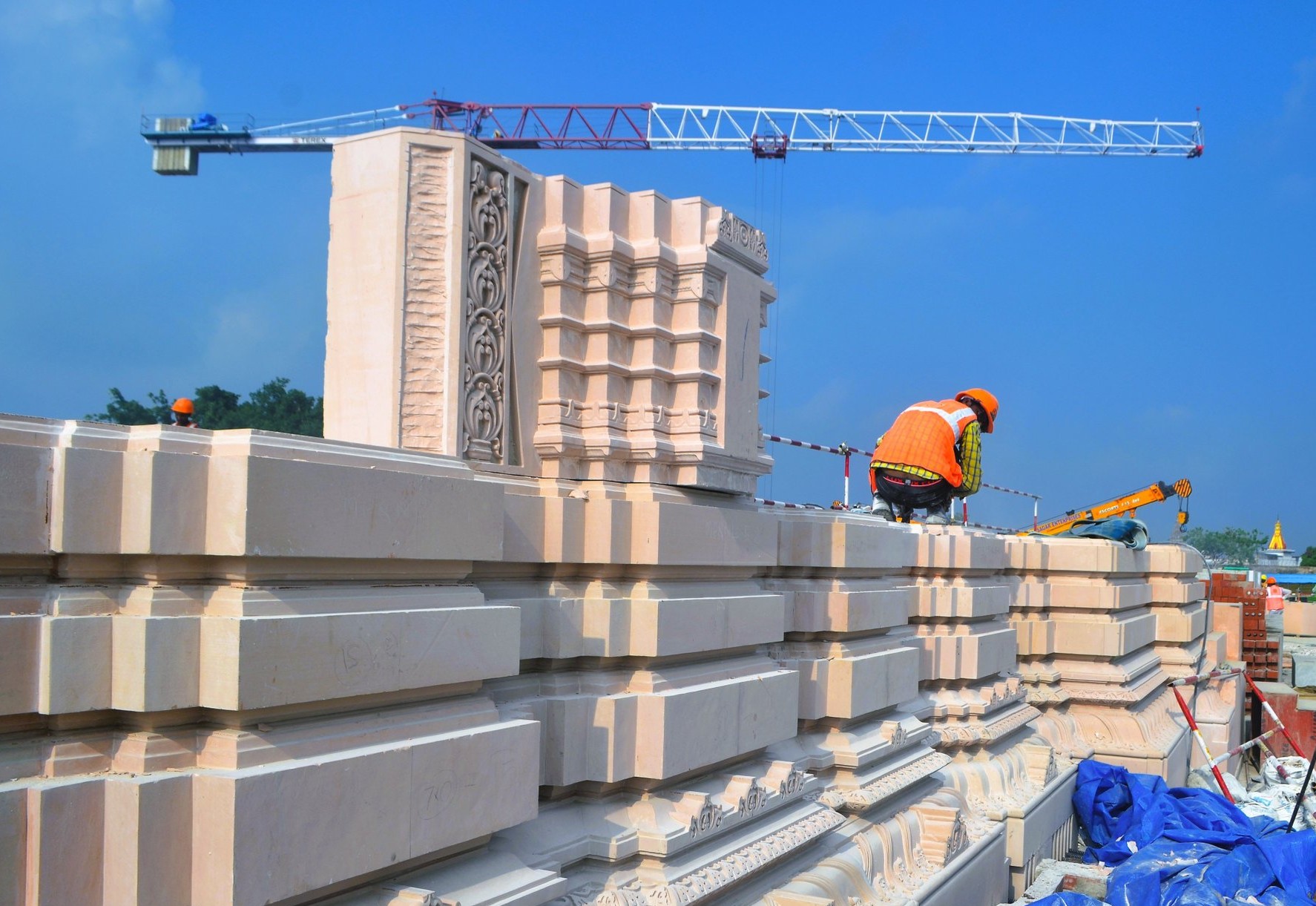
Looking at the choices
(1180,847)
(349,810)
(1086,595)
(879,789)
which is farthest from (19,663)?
(1086,595)

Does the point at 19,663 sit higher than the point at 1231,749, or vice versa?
the point at 19,663

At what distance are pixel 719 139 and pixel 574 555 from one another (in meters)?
53.7

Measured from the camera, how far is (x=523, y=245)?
594cm

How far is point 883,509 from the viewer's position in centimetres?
1267

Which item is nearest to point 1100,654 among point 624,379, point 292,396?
point 624,379

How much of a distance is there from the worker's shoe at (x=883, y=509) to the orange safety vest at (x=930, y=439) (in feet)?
1.48

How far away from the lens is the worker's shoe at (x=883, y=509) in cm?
1266

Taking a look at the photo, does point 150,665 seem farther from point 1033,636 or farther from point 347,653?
point 1033,636

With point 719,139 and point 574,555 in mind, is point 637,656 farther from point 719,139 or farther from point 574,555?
point 719,139

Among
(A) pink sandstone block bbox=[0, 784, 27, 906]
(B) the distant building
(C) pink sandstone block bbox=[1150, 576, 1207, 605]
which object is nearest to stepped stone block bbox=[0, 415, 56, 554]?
(A) pink sandstone block bbox=[0, 784, 27, 906]

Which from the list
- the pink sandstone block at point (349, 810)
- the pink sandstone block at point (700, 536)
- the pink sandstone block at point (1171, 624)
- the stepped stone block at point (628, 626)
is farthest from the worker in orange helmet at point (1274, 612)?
the pink sandstone block at point (349, 810)

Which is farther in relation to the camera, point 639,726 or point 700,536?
point 700,536

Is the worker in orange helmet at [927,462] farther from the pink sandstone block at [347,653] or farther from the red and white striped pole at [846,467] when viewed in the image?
the pink sandstone block at [347,653]

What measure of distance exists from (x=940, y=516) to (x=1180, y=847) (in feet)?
12.7
